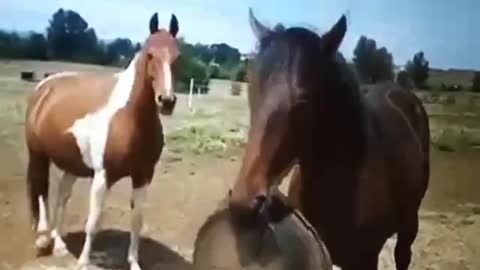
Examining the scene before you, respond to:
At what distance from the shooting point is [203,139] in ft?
4.01

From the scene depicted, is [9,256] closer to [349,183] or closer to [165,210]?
[165,210]

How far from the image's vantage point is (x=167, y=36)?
110cm

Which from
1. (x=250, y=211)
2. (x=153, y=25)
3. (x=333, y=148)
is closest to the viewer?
(x=250, y=211)

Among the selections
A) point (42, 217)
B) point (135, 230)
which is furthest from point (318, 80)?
point (42, 217)

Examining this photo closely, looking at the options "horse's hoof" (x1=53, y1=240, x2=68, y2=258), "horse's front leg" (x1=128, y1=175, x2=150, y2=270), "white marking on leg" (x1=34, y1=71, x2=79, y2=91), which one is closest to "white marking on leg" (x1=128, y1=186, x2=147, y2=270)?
"horse's front leg" (x1=128, y1=175, x2=150, y2=270)

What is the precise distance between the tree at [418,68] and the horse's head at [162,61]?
1.35ft

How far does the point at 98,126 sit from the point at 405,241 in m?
0.54

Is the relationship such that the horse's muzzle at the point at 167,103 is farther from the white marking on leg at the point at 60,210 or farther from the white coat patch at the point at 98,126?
the white marking on leg at the point at 60,210

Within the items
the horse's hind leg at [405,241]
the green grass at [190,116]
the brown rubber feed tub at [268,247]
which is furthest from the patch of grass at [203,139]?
the horse's hind leg at [405,241]

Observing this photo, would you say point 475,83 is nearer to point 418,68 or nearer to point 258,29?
point 418,68

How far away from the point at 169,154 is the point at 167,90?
15 cm

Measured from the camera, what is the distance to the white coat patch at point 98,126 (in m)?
1.10

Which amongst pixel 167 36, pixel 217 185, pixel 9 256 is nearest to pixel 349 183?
pixel 217 185

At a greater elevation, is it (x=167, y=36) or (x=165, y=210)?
(x=167, y=36)
